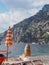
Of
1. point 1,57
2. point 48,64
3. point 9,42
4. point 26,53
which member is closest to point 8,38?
point 9,42

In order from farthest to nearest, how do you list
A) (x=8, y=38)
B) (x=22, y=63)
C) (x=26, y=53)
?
1. (x=8, y=38)
2. (x=26, y=53)
3. (x=22, y=63)

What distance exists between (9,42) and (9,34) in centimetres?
102

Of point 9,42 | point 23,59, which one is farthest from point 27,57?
point 9,42

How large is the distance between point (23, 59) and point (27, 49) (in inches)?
56.2

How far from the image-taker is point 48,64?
5169cm

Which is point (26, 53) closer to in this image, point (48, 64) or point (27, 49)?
point (27, 49)

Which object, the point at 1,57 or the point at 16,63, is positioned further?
the point at 16,63

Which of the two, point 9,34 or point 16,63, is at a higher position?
point 9,34

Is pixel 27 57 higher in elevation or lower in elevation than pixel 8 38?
lower

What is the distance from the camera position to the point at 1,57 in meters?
23.0

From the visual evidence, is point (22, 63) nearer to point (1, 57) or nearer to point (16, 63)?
point (16, 63)

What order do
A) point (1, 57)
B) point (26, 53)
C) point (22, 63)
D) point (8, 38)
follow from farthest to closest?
point (8, 38) → point (26, 53) → point (22, 63) → point (1, 57)

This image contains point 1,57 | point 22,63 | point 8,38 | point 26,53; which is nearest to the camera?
point 1,57

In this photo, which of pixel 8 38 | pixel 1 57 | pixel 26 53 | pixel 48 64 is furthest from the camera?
pixel 48 64
